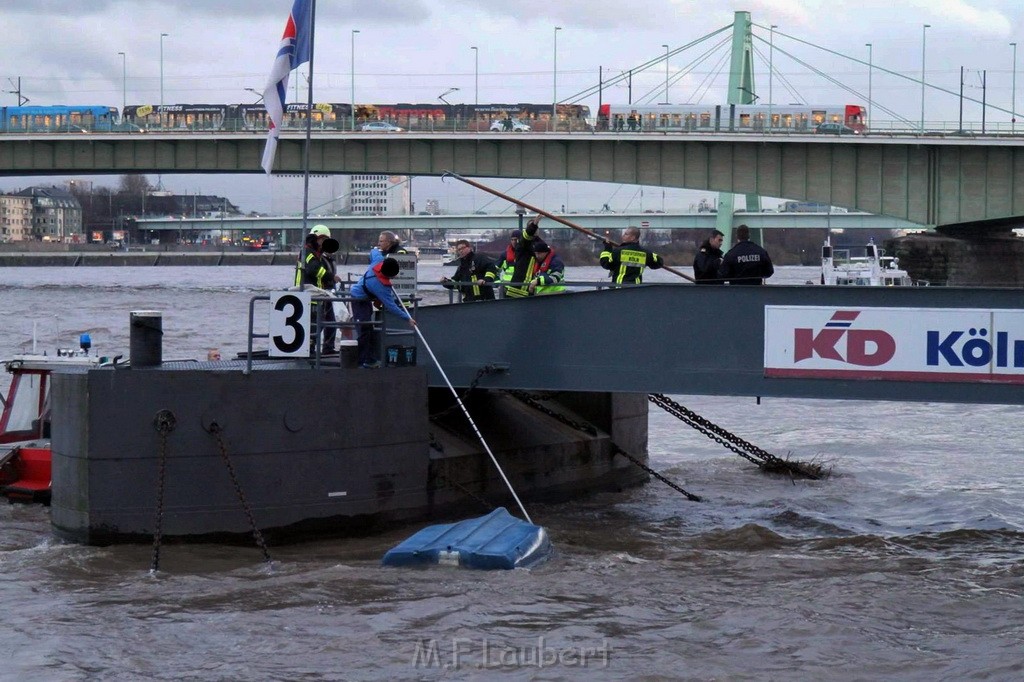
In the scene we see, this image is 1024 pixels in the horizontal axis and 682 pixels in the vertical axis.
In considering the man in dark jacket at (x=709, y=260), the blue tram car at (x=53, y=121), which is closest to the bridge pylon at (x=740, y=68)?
the blue tram car at (x=53, y=121)

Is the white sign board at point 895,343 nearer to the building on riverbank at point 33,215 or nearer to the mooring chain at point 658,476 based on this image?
the mooring chain at point 658,476

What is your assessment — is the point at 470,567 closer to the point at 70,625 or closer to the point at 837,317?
the point at 70,625

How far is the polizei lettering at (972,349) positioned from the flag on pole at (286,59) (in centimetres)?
764

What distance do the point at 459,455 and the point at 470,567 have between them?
2676 mm

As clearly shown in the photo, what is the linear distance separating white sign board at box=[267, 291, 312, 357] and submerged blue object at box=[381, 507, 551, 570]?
7.85ft

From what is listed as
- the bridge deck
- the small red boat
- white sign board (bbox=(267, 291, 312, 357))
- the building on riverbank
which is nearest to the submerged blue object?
the bridge deck

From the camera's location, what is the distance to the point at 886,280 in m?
Result: 67.8

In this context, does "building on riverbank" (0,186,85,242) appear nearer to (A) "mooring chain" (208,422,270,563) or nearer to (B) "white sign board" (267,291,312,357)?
(B) "white sign board" (267,291,312,357)

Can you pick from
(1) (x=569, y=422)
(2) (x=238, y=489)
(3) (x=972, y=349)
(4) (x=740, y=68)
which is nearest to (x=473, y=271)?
(1) (x=569, y=422)

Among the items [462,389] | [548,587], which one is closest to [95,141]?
[462,389]

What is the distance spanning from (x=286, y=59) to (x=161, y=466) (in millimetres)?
5547

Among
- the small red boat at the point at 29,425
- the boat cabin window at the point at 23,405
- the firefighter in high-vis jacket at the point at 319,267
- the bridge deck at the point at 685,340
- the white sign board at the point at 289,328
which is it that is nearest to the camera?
the bridge deck at the point at 685,340

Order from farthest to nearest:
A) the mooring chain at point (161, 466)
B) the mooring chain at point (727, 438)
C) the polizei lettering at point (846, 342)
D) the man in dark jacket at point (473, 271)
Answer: the man in dark jacket at point (473, 271), the mooring chain at point (727, 438), the polizei lettering at point (846, 342), the mooring chain at point (161, 466)

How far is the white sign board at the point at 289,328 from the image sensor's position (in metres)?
14.6
